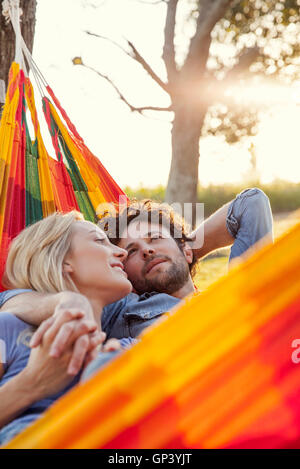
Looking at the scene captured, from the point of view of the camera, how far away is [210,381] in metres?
0.78

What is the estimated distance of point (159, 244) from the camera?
1782 millimetres

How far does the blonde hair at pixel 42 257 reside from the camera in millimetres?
1319

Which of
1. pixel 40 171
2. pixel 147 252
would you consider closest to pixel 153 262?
pixel 147 252

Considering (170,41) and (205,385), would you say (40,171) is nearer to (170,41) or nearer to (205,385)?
(205,385)

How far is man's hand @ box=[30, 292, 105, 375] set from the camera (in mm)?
928

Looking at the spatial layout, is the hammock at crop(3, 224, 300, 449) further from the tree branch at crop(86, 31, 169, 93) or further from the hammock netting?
the tree branch at crop(86, 31, 169, 93)

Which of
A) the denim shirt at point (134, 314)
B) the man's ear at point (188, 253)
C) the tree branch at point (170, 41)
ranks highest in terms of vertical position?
the tree branch at point (170, 41)

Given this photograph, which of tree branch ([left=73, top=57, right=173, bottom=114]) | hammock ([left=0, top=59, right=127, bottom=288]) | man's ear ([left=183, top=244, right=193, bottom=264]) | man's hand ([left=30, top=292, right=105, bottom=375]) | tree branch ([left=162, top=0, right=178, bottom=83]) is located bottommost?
man's ear ([left=183, top=244, right=193, bottom=264])

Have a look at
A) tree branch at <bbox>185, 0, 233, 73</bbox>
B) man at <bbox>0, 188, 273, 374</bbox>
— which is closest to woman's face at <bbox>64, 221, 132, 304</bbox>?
man at <bbox>0, 188, 273, 374</bbox>

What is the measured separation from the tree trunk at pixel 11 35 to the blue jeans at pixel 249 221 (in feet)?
4.39

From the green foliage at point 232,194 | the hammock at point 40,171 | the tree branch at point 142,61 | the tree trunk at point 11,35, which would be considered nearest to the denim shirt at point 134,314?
the hammock at point 40,171

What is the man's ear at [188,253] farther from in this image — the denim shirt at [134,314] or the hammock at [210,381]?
the hammock at [210,381]

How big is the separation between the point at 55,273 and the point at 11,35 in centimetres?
160

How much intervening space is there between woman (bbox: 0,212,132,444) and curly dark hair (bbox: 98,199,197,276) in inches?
14.1
